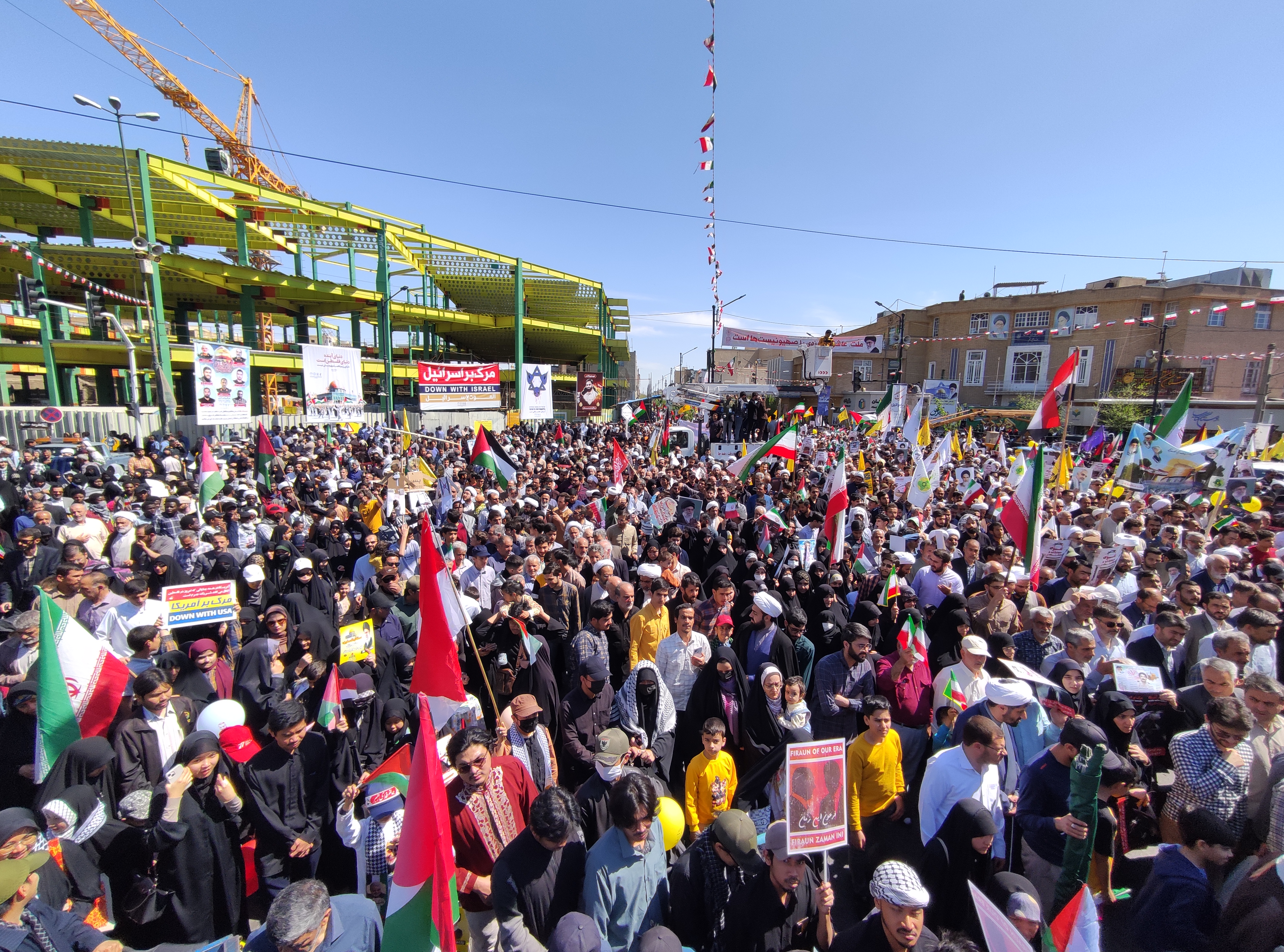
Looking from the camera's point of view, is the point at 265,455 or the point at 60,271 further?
the point at 265,455

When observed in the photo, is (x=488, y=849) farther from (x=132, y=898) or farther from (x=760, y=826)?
(x=132, y=898)

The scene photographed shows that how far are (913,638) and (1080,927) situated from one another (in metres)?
2.50

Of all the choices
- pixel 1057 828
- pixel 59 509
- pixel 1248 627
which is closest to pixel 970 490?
pixel 1248 627

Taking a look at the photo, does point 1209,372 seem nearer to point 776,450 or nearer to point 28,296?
point 776,450

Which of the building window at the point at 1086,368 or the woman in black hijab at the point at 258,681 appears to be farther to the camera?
the building window at the point at 1086,368

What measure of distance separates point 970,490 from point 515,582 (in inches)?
369

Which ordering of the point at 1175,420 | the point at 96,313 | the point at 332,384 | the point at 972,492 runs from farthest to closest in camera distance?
the point at 332,384 → the point at 96,313 → the point at 972,492 → the point at 1175,420

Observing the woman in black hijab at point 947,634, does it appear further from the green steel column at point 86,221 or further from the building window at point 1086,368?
the building window at point 1086,368

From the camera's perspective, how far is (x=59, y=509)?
7.84 metres

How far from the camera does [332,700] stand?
3.58 meters

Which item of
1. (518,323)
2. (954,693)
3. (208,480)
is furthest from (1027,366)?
(208,480)

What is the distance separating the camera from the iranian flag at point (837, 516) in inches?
279

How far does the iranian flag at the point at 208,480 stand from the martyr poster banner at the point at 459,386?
726 cm

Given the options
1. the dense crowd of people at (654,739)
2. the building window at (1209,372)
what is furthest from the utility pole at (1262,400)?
the dense crowd of people at (654,739)
